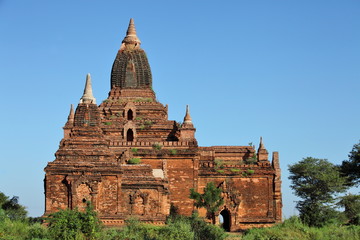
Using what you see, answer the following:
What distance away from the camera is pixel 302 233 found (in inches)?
1640

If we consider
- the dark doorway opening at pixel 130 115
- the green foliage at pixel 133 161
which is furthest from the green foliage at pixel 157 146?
the dark doorway opening at pixel 130 115

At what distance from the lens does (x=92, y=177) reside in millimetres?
48938

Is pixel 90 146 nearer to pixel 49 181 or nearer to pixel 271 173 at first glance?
pixel 49 181

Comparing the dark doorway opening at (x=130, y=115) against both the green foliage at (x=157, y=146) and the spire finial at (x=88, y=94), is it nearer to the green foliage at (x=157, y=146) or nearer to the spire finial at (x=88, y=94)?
the green foliage at (x=157, y=146)

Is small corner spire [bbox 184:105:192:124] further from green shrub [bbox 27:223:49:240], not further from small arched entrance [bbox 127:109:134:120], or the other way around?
green shrub [bbox 27:223:49:240]

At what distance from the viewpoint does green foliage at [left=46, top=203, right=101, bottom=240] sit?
1559 inches

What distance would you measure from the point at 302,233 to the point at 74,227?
10046 millimetres

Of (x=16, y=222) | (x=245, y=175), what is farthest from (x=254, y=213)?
(x=16, y=222)

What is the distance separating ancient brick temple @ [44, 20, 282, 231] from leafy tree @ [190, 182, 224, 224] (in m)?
1.66

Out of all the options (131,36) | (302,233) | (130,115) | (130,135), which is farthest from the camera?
(131,36)

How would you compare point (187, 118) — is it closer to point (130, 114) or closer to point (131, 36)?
point (130, 114)

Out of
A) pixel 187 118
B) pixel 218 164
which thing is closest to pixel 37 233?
pixel 218 164

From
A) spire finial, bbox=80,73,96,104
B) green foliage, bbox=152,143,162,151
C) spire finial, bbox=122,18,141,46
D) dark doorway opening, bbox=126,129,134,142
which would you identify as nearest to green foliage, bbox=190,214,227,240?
spire finial, bbox=80,73,96,104

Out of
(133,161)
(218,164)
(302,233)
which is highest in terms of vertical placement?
(218,164)
